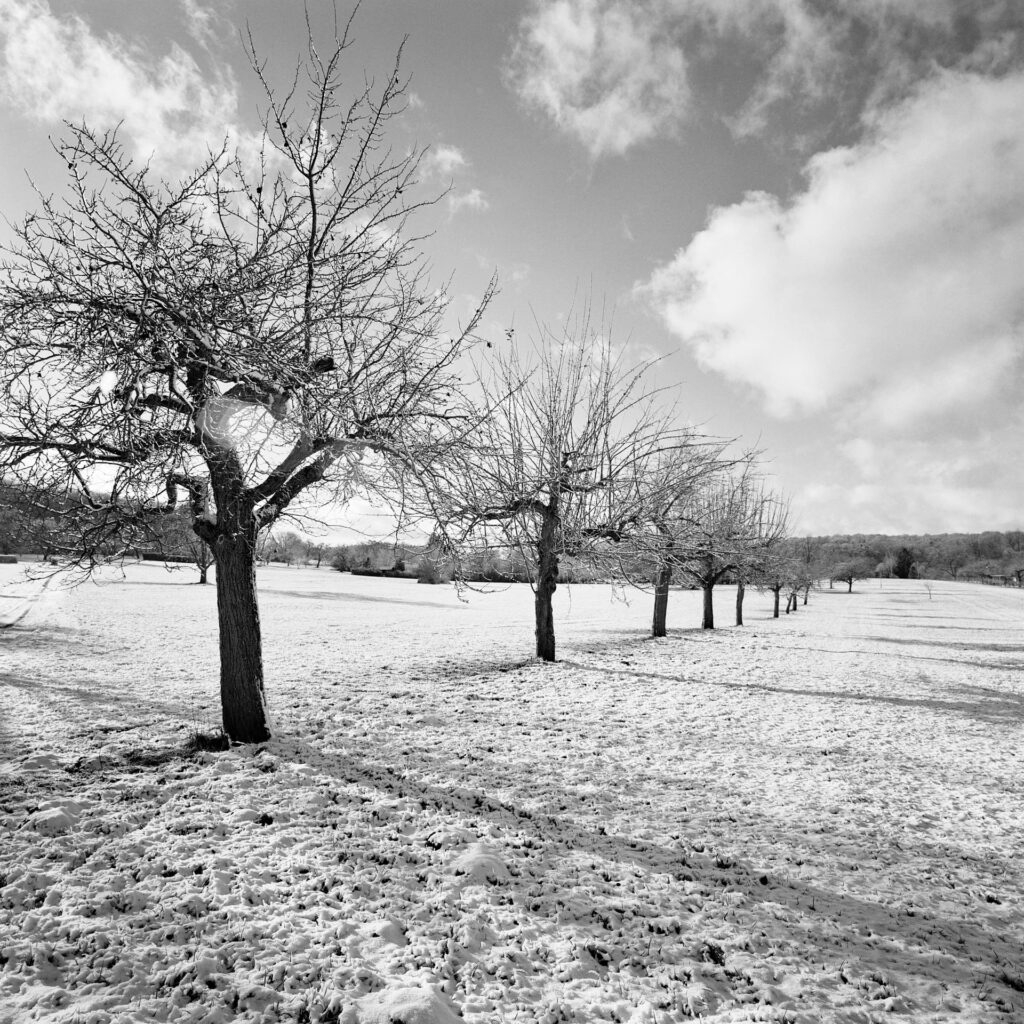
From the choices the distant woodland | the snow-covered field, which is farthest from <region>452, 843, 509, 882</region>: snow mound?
the distant woodland

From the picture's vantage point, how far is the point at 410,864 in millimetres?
3936

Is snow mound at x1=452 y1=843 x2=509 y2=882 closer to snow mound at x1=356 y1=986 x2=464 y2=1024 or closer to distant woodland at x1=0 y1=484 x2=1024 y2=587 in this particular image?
snow mound at x1=356 y1=986 x2=464 y2=1024

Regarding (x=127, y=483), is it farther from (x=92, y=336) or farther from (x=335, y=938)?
(x=335, y=938)

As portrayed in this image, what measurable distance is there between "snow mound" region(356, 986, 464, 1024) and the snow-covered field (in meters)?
0.01

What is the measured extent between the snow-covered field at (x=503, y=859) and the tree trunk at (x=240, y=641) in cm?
43

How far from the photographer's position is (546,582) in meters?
12.2

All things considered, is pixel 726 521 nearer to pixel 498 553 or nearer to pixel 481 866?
pixel 498 553

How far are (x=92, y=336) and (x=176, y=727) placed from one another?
538cm

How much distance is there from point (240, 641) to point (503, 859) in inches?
147

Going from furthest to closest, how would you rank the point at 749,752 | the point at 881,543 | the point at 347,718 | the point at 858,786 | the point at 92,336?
the point at 881,543 < the point at 347,718 < the point at 749,752 < the point at 858,786 < the point at 92,336

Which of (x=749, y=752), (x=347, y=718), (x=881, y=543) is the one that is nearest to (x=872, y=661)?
(x=749, y=752)

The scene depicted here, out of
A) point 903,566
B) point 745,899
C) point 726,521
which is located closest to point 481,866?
point 745,899

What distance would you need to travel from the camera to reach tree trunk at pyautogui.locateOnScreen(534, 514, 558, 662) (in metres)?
11.8

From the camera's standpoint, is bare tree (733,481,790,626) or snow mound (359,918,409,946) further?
bare tree (733,481,790,626)
